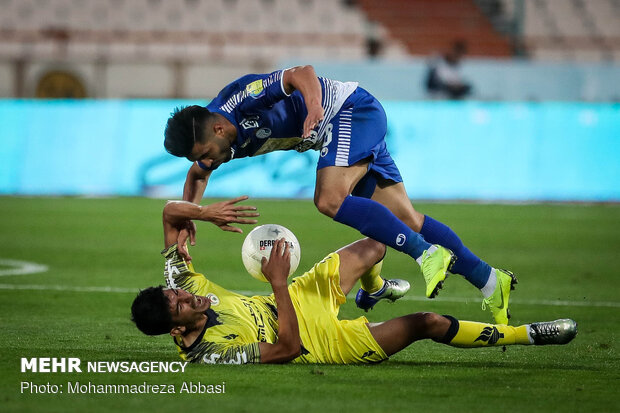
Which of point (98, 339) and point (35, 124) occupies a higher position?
point (35, 124)

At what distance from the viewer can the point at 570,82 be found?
72.8 feet

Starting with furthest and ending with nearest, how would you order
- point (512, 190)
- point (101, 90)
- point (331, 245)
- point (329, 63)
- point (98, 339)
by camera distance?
1. point (101, 90)
2. point (329, 63)
3. point (512, 190)
4. point (331, 245)
5. point (98, 339)

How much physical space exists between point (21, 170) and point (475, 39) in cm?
1260

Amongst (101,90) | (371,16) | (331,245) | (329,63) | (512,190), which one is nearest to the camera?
(331,245)

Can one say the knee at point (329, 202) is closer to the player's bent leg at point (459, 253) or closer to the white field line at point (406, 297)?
the player's bent leg at point (459, 253)

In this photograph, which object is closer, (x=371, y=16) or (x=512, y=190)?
(x=512, y=190)

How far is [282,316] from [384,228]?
3.25ft

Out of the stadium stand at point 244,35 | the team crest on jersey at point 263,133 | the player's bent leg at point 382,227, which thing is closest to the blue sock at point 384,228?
the player's bent leg at point 382,227

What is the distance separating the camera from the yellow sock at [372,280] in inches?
282

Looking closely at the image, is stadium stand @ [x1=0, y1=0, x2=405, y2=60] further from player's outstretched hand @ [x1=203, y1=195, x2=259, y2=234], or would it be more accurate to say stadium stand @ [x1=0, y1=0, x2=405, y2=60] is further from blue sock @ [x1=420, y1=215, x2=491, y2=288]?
player's outstretched hand @ [x1=203, y1=195, x2=259, y2=234]

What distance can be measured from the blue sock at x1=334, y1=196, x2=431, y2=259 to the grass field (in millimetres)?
762

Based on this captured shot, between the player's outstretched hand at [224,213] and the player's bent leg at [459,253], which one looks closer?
the player's outstretched hand at [224,213]

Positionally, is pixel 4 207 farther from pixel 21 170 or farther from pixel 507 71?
pixel 507 71

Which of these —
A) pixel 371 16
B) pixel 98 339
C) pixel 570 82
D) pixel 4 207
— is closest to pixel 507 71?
pixel 570 82
